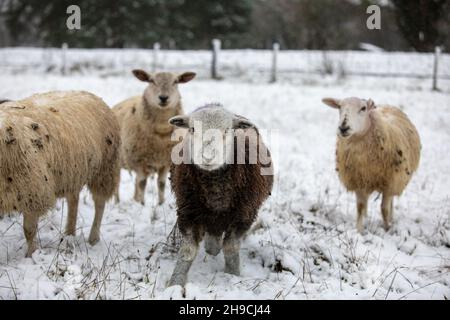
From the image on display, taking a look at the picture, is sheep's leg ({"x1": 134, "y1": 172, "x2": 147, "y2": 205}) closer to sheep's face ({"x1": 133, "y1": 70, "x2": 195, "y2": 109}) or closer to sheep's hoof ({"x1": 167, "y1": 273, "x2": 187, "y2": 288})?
sheep's face ({"x1": 133, "y1": 70, "x2": 195, "y2": 109})

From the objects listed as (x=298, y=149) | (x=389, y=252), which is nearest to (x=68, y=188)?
(x=389, y=252)

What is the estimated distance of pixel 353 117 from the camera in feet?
18.0

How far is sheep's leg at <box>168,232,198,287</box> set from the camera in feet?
11.7

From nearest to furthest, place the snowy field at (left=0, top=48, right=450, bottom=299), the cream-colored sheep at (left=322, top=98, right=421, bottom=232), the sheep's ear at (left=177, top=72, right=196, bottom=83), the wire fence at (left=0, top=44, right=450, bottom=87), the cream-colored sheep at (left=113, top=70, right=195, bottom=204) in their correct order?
1. the snowy field at (left=0, top=48, right=450, bottom=299)
2. the cream-colored sheep at (left=322, top=98, right=421, bottom=232)
3. the cream-colored sheep at (left=113, top=70, right=195, bottom=204)
4. the sheep's ear at (left=177, top=72, right=196, bottom=83)
5. the wire fence at (left=0, top=44, right=450, bottom=87)

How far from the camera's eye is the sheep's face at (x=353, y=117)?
17.7ft

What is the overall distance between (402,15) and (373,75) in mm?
4696

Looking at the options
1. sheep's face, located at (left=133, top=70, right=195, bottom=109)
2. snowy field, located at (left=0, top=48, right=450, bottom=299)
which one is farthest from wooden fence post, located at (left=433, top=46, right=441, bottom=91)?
sheep's face, located at (left=133, top=70, right=195, bottom=109)

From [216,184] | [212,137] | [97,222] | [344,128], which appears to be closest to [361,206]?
[344,128]

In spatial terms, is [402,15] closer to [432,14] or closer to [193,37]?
[432,14]

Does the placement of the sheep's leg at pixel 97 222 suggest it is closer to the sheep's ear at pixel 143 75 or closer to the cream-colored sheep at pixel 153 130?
the cream-colored sheep at pixel 153 130

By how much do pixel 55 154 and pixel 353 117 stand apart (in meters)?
3.39

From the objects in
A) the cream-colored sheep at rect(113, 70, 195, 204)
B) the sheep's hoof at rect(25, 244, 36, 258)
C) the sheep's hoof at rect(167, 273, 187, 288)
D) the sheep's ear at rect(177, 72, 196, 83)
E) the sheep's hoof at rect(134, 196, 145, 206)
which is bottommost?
the sheep's hoof at rect(134, 196, 145, 206)

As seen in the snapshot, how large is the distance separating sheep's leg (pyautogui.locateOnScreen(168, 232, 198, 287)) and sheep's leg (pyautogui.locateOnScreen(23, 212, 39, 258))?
4.06 ft

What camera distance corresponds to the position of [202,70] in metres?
16.7
